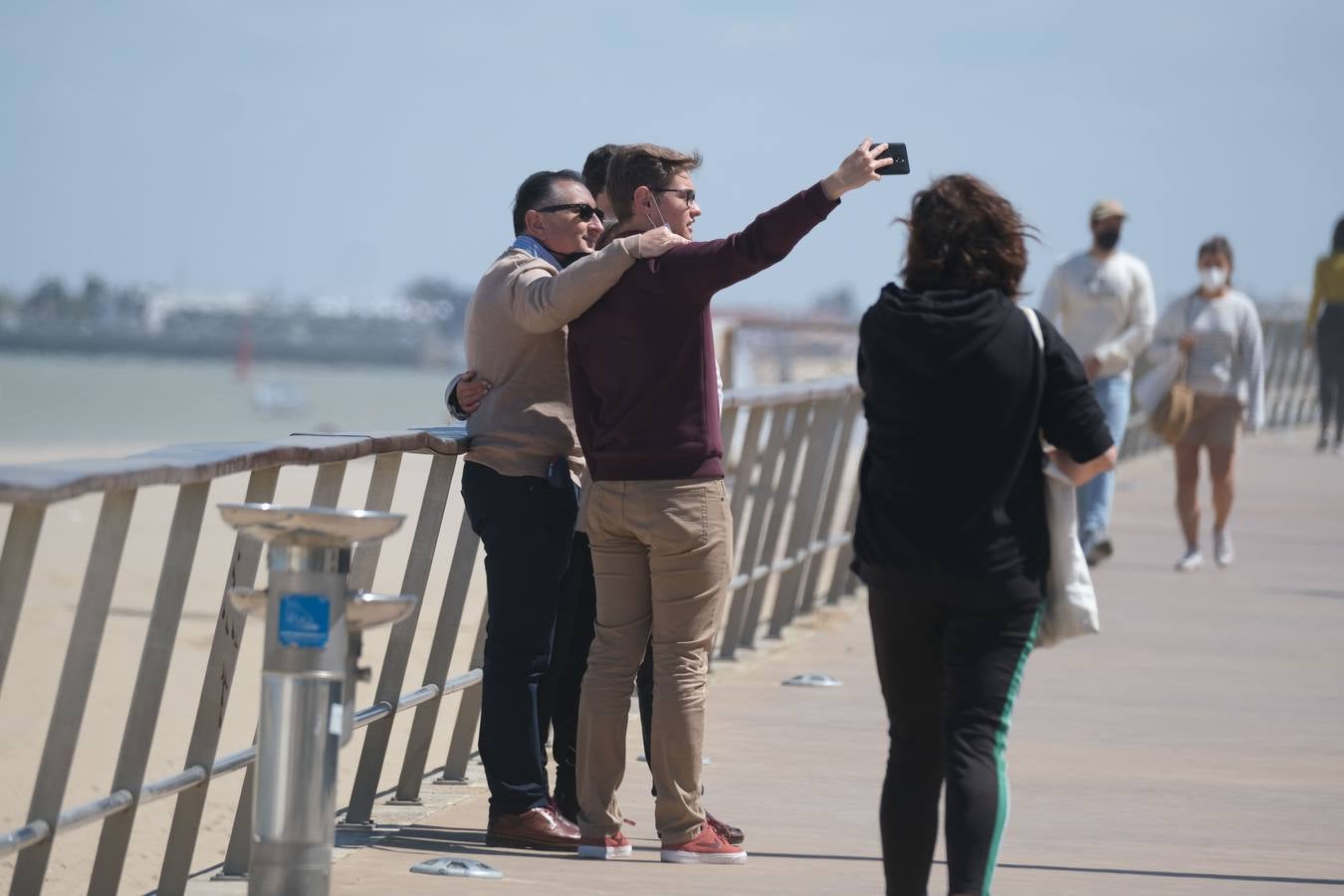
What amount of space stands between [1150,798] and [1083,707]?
5.48 feet

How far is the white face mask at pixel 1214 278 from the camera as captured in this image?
11.8m

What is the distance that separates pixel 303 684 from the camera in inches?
154

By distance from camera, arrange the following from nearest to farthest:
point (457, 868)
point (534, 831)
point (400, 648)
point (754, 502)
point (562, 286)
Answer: point (562, 286) → point (457, 868) → point (534, 831) → point (400, 648) → point (754, 502)

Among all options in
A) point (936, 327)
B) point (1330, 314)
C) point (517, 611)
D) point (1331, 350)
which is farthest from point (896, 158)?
point (1331, 350)

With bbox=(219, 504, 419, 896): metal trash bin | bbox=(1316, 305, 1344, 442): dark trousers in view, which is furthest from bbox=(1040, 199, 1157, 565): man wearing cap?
bbox=(1316, 305, 1344, 442): dark trousers

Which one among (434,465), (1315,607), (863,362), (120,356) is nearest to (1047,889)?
(863,362)

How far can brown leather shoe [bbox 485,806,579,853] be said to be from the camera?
18.2 feet

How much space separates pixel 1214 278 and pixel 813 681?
14.8 feet

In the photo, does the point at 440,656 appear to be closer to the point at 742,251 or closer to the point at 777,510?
the point at 742,251

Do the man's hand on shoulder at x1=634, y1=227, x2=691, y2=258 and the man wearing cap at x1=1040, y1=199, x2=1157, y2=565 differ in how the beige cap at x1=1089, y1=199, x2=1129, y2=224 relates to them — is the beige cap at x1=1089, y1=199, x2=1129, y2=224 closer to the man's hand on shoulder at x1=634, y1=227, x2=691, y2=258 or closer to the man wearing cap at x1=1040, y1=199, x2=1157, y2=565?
the man wearing cap at x1=1040, y1=199, x2=1157, y2=565

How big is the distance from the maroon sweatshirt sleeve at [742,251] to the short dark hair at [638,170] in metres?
0.22

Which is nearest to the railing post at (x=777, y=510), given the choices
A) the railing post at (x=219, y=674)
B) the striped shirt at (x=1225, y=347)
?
the striped shirt at (x=1225, y=347)

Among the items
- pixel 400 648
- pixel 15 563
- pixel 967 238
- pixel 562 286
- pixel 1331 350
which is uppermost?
pixel 1331 350

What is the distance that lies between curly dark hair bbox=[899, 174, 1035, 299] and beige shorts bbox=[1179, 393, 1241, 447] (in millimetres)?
7992
